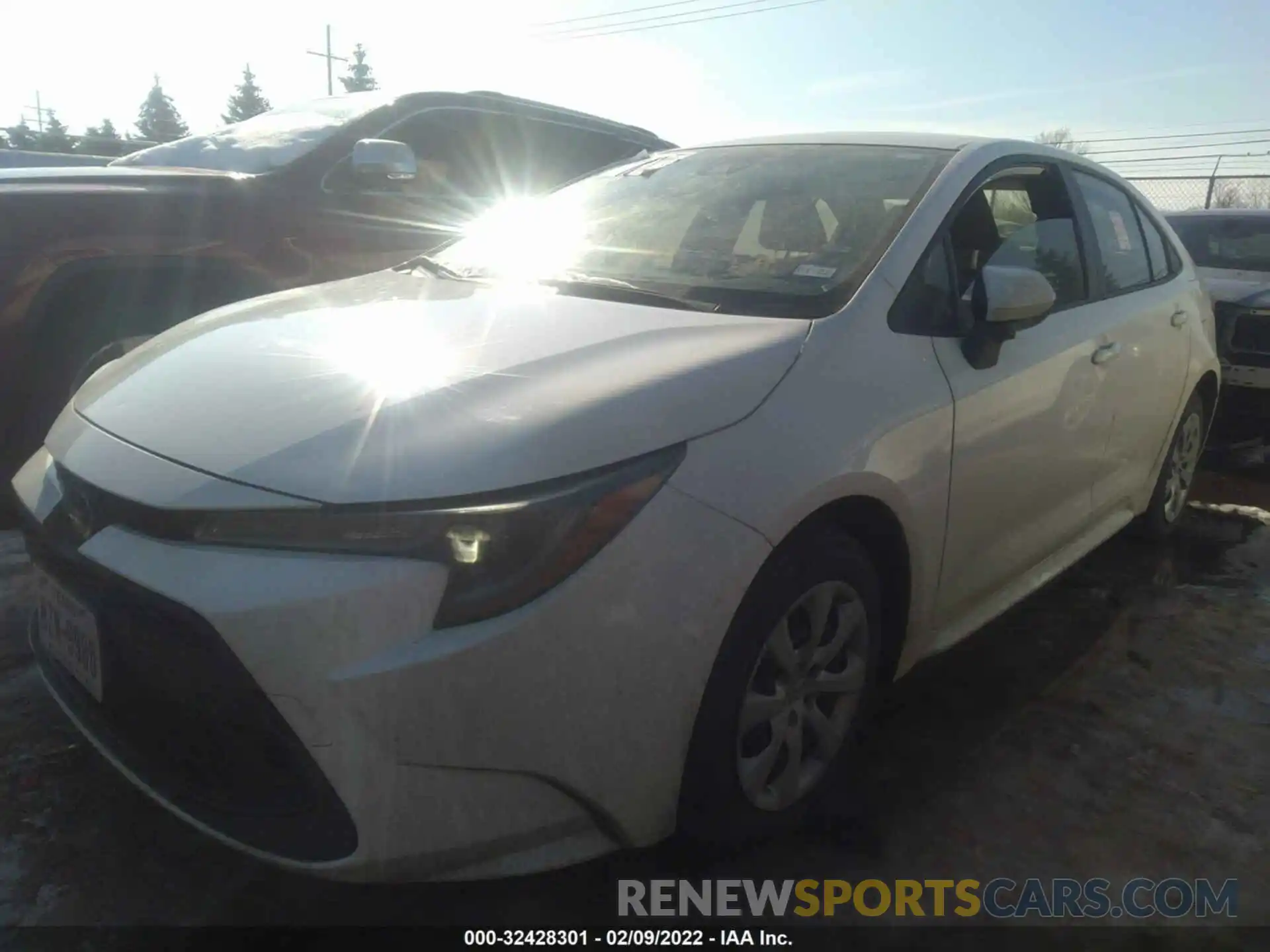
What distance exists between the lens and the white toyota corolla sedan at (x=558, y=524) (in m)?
1.65

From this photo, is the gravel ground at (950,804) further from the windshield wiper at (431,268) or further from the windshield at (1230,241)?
the windshield at (1230,241)

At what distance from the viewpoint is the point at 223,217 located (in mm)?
4023

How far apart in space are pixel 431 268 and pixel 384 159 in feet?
3.43

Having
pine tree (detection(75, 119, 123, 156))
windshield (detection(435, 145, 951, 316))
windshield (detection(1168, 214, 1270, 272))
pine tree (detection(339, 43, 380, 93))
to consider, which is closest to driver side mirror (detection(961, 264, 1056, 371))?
windshield (detection(435, 145, 951, 316))

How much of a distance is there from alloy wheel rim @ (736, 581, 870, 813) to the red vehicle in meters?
2.56

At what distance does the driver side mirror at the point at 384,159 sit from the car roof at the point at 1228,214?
5.82m

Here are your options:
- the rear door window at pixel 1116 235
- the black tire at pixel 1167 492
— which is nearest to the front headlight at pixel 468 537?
the rear door window at pixel 1116 235

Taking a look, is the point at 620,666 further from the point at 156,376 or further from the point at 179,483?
the point at 156,376

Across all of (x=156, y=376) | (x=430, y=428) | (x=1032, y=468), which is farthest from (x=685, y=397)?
(x=1032, y=468)

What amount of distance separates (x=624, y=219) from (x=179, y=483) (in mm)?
1732

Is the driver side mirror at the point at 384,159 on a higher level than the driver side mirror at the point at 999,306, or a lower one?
higher

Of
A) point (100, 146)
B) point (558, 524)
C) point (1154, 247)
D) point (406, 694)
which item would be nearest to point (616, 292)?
point (558, 524)

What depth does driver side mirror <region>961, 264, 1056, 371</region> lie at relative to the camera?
8.32 ft

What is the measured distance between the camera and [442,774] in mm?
1660
